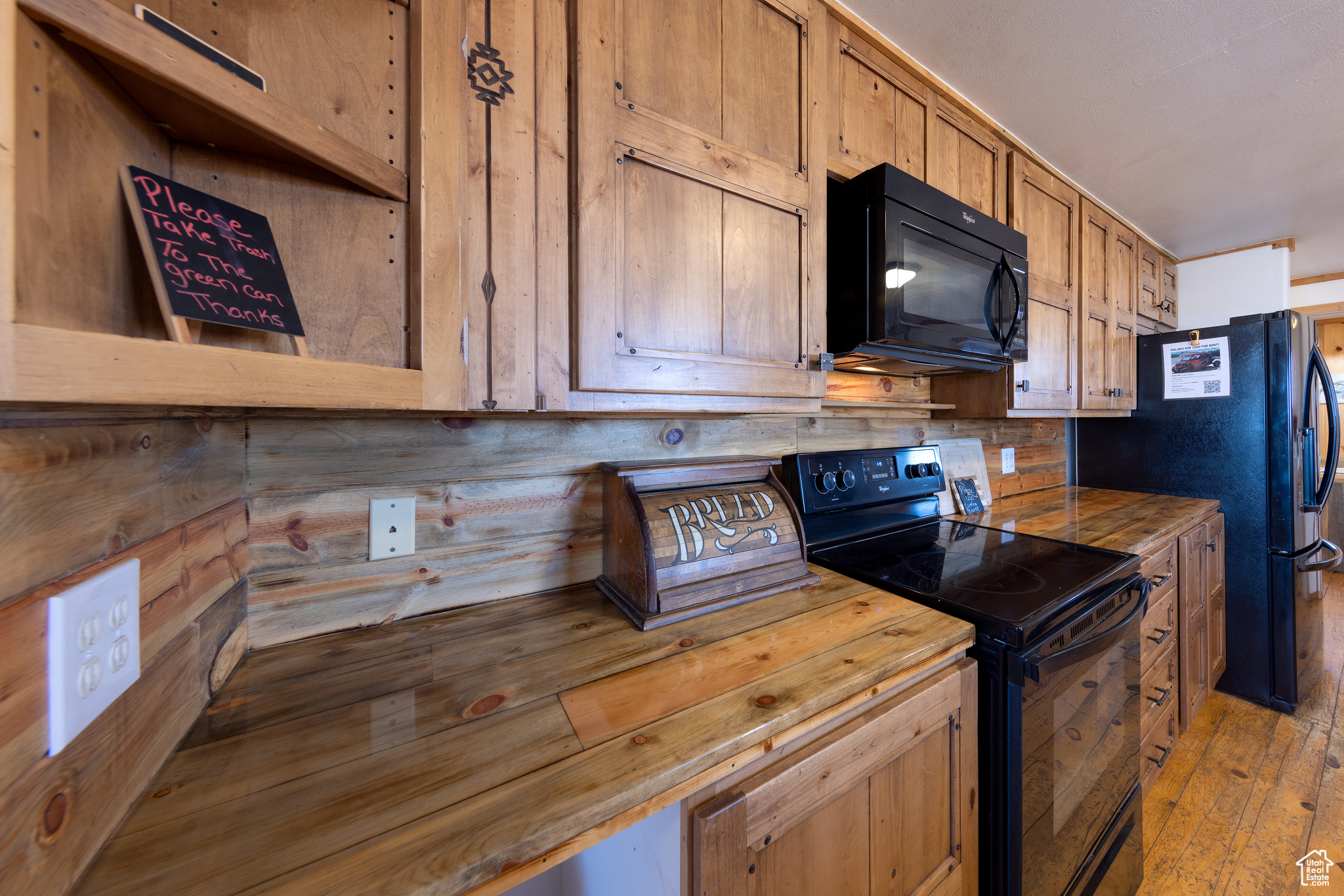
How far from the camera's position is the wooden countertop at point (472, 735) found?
1.40 feet

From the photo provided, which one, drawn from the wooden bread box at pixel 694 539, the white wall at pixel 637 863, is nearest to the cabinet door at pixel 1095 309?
the wooden bread box at pixel 694 539

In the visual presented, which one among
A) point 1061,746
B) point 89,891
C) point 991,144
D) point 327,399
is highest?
point 991,144

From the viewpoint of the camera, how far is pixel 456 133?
2.17 feet

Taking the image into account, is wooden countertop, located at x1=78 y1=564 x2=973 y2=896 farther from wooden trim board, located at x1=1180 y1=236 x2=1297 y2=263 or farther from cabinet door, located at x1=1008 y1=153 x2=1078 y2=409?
wooden trim board, located at x1=1180 y1=236 x2=1297 y2=263

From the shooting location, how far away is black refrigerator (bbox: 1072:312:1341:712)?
6.66ft

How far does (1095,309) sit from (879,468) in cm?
154

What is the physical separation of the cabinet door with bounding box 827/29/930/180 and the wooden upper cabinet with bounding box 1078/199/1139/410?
1262 mm

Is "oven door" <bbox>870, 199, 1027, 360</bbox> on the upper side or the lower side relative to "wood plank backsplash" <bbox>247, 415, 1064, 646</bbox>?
upper

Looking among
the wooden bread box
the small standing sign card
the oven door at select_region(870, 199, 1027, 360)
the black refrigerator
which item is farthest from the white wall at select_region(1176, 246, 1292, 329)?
the small standing sign card

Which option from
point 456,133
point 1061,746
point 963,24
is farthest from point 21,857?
point 963,24

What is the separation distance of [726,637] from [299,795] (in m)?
0.61

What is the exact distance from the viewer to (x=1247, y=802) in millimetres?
1610

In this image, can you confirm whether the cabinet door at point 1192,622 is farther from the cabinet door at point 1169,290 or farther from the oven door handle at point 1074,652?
the cabinet door at point 1169,290

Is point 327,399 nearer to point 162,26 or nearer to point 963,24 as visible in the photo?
point 162,26
